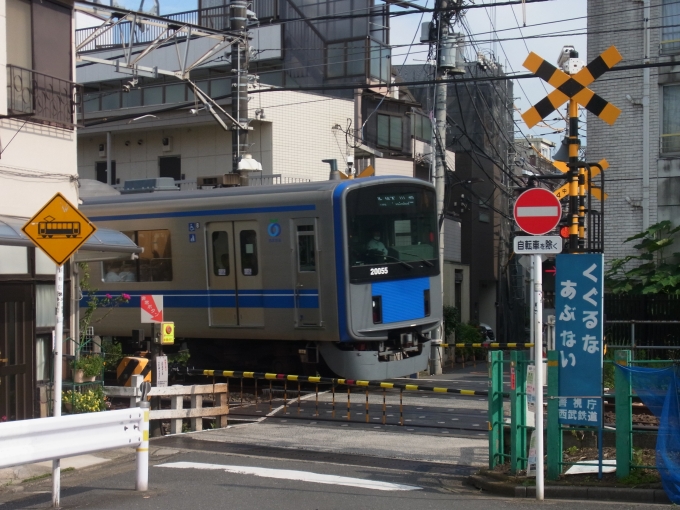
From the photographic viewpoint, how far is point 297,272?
49.8 ft

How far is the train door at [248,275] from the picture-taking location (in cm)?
1562

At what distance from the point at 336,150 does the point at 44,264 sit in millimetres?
16191

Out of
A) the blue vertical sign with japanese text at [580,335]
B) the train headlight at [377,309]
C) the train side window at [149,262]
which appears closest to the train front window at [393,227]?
the train headlight at [377,309]

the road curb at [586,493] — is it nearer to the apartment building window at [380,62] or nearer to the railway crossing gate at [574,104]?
the railway crossing gate at [574,104]

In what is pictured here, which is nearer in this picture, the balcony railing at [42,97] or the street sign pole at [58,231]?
the street sign pole at [58,231]

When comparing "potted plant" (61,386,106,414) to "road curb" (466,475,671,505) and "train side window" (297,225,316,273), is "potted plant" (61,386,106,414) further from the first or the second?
"road curb" (466,475,671,505)

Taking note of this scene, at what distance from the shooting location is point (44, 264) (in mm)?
11219

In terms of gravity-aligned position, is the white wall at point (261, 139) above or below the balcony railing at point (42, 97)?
above

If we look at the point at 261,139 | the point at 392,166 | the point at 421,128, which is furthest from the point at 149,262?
the point at 421,128

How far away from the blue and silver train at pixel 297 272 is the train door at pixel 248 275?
0.02 meters

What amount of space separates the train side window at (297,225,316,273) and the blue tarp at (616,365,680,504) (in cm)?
746

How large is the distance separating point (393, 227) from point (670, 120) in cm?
842

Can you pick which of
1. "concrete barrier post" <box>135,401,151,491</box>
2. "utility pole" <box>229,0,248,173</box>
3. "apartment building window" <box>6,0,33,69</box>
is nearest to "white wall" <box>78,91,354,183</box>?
"utility pole" <box>229,0,248,173</box>

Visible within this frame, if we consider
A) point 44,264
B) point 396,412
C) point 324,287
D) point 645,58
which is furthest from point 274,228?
point 645,58
